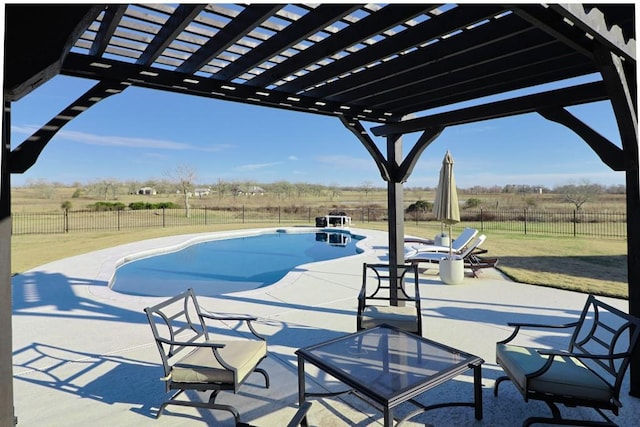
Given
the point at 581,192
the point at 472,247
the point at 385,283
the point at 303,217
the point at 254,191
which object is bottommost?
the point at 385,283

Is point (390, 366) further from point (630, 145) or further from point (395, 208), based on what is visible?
point (395, 208)

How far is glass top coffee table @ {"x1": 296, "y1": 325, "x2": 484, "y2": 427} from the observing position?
2.23m

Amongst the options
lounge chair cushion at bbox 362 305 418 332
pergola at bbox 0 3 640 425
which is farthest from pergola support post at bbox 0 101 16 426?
lounge chair cushion at bbox 362 305 418 332

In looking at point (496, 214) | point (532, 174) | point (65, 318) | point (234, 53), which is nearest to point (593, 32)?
point (234, 53)

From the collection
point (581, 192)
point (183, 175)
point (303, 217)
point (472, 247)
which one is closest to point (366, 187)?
point (303, 217)

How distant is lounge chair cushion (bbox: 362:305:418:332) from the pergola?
1819 millimetres

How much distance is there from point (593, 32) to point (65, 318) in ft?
22.2

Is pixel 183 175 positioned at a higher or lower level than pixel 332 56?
higher

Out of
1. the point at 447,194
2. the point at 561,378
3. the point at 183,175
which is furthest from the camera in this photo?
the point at 183,175

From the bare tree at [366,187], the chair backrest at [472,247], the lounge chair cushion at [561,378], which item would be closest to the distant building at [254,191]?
the bare tree at [366,187]

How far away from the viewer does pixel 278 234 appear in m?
18.4

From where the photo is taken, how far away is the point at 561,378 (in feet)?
7.97

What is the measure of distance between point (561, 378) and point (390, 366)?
1.16 metres

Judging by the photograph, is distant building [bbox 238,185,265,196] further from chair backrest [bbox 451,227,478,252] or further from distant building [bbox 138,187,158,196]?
chair backrest [bbox 451,227,478,252]
